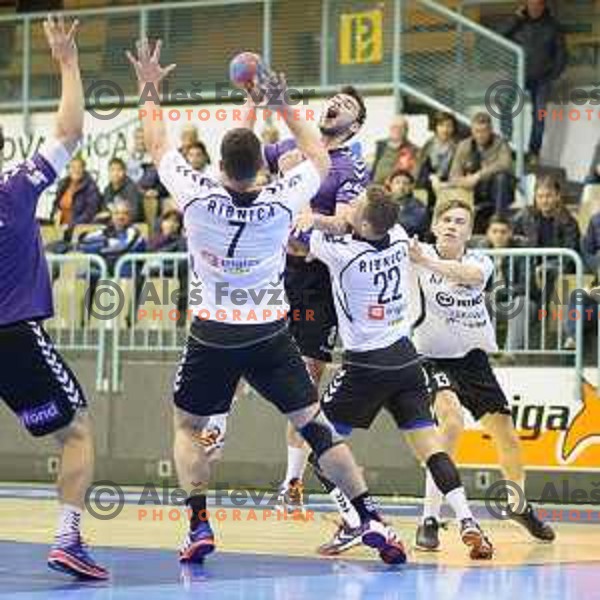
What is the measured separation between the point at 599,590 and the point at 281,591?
166 cm

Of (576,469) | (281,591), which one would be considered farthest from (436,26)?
(281,591)

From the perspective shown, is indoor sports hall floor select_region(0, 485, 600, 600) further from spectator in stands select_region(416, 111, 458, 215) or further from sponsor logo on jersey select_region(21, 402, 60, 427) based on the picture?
spectator in stands select_region(416, 111, 458, 215)

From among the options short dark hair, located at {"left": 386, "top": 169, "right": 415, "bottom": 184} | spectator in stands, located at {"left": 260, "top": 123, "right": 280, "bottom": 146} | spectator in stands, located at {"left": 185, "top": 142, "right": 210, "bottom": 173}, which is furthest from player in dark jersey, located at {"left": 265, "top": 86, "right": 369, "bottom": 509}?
spectator in stands, located at {"left": 185, "top": 142, "right": 210, "bottom": 173}

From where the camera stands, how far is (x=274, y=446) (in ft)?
60.8

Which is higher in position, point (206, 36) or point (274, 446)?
point (206, 36)

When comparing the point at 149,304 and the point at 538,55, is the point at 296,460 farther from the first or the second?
the point at 538,55

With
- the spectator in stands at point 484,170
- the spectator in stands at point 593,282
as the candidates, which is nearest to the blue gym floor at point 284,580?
the spectator in stands at point 593,282

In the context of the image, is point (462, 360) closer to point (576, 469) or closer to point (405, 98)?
point (576, 469)

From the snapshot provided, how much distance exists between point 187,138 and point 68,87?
1207 centimetres

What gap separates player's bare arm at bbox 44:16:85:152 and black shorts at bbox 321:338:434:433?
2.49 meters

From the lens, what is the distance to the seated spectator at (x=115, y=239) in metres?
20.2

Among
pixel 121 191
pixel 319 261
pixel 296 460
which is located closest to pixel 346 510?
pixel 296 460

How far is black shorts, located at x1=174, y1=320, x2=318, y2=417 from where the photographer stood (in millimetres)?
10625

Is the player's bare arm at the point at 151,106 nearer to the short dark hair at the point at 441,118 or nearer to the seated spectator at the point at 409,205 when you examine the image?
the seated spectator at the point at 409,205
